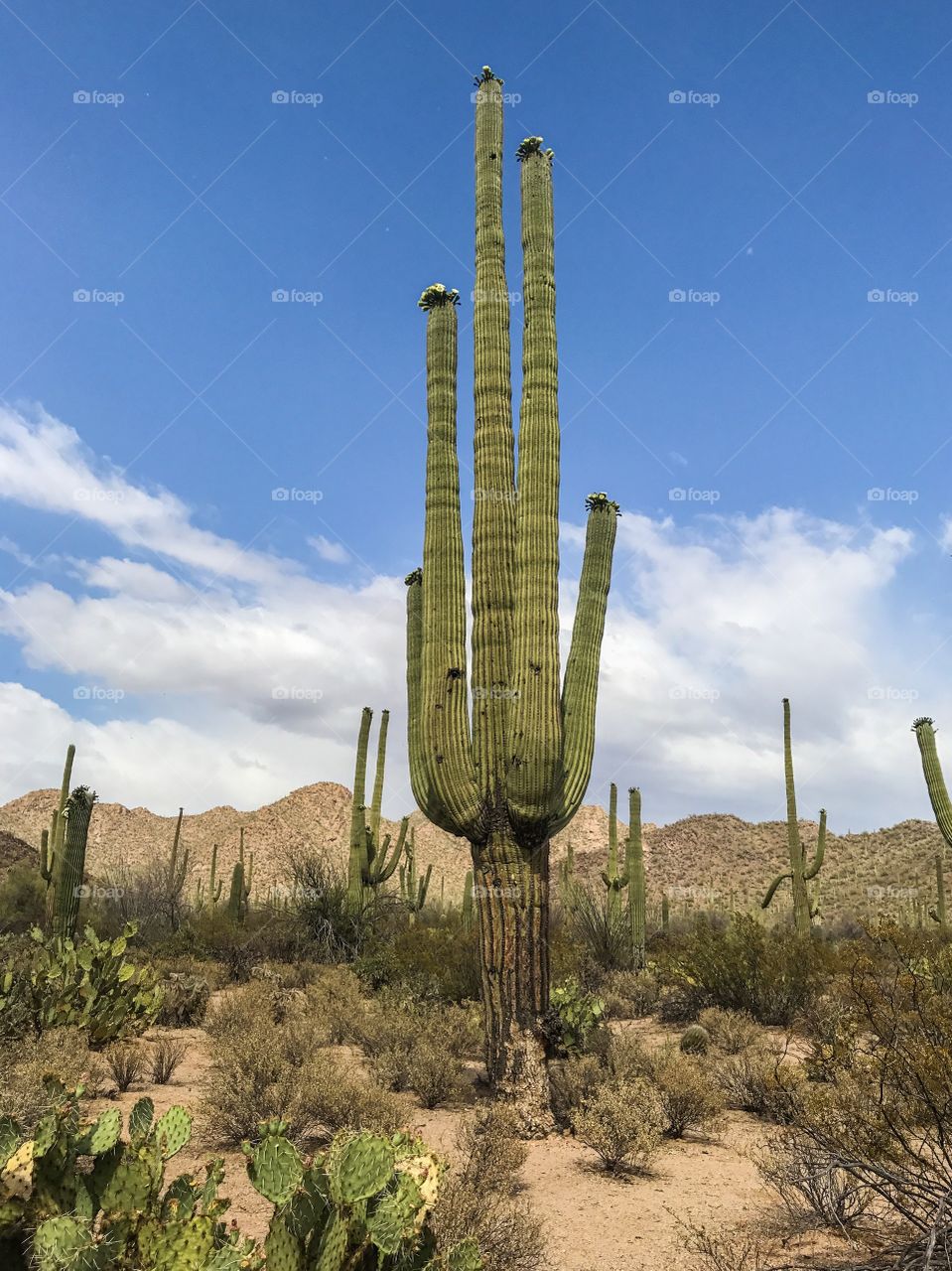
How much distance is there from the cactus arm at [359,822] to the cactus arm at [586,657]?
9104 millimetres

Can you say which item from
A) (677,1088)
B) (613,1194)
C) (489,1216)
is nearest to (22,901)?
(677,1088)

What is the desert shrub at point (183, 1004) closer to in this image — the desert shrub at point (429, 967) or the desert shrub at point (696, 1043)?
the desert shrub at point (429, 967)

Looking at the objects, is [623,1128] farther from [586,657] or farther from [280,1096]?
[586,657]

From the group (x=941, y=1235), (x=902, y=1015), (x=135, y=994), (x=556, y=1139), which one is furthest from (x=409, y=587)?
(x=941, y=1235)

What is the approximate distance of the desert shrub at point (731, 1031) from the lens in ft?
30.5

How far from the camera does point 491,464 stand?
910 centimetres

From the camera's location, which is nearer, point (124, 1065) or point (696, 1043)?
point (124, 1065)

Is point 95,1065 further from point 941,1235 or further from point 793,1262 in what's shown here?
point 941,1235

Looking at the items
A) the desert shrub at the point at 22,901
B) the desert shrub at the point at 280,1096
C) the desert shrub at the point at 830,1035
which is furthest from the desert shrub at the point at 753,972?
the desert shrub at the point at 22,901

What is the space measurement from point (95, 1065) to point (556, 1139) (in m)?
4.25

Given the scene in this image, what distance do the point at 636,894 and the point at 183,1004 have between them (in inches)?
342

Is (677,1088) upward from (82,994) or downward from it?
downward

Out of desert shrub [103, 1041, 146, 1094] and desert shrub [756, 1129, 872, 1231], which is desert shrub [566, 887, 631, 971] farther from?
desert shrub [756, 1129, 872, 1231]

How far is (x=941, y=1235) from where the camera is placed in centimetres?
406
